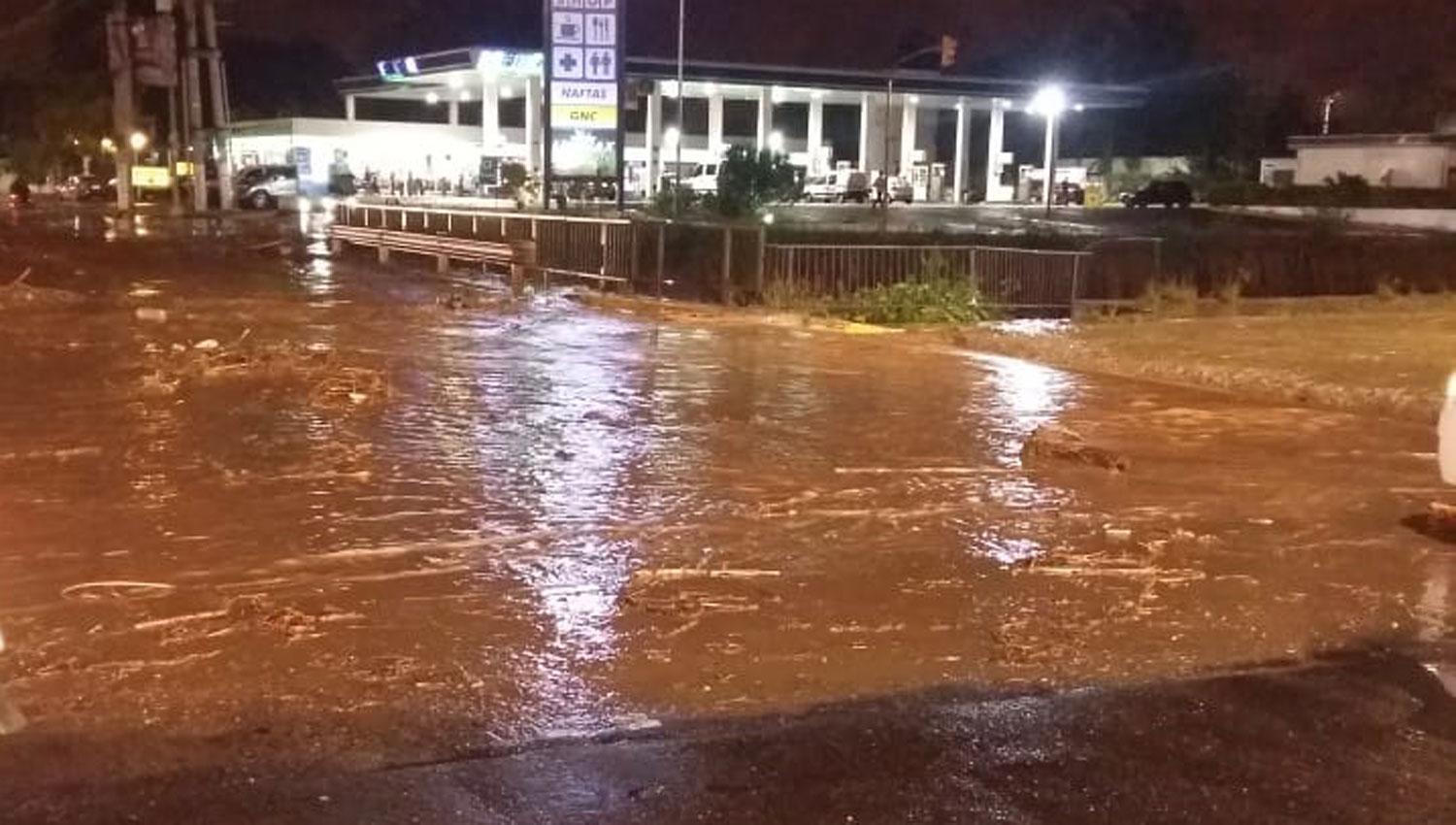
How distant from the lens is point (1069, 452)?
12.4 metres

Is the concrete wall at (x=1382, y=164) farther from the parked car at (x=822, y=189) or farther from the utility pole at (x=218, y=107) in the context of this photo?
the utility pole at (x=218, y=107)

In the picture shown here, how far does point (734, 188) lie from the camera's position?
38.6 meters

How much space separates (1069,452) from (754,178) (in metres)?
28.3

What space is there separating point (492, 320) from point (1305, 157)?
5943 cm

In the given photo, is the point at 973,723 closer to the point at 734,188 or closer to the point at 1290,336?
the point at 1290,336

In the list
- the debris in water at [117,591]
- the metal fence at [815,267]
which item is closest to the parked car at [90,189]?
the metal fence at [815,267]

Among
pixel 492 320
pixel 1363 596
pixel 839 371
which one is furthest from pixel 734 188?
pixel 1363 596

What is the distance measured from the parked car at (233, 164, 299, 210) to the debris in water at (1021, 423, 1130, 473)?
5816 centimetres

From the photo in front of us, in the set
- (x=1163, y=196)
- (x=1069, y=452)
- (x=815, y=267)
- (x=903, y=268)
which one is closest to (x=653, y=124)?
(x=1163, y=196)

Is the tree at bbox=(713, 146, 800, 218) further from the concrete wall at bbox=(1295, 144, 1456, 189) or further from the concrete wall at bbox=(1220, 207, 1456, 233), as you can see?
the concrete wall at bbox=(1295, 144, 1456, 189)

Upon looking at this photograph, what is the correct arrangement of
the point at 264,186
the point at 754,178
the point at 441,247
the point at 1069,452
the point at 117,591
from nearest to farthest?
the point at 117,591, the point at 1069,452, the point at 441,247, the point at 754,178, the point at 264,186

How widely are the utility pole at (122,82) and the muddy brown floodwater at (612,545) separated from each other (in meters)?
40.7

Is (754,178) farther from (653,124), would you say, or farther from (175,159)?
(175,159)

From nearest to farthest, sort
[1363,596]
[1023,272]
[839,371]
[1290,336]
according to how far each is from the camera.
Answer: [1363,596], [839,371], [1290,336], [1023,272]
